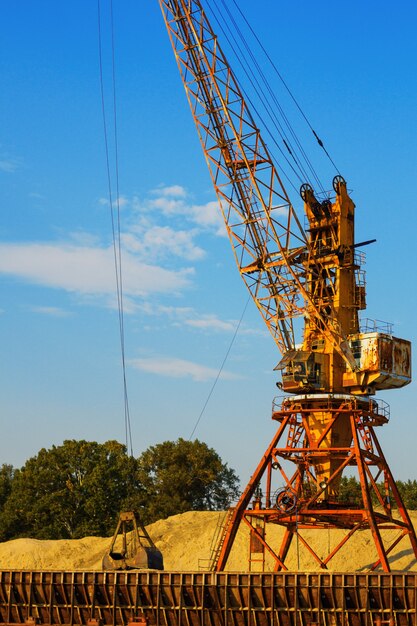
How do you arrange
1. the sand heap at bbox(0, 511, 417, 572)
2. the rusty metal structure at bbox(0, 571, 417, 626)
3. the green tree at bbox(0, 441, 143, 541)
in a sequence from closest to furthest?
the rusty metal structure at bbox(0, 571, 417, 626) → the sand heap at bbox(0, 511, 417, 572) → the green tree at bbox(0, 441, 143, 541)

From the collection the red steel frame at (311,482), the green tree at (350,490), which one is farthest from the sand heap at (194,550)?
the green tree at (350,490)

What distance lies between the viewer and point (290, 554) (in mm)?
63812

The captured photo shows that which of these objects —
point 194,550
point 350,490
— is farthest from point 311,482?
point 350,490

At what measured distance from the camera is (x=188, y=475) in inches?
4117

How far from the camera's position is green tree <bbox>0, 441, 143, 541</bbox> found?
95.6 m

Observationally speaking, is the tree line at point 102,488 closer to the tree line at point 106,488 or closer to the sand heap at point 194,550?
the tree line at point 106,488

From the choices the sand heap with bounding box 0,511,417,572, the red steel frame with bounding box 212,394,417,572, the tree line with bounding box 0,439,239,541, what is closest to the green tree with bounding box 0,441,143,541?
the tree line with bounding box 0,439,239,541

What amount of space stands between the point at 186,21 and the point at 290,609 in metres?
38.5

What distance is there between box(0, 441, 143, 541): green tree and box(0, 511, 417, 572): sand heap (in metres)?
18.0

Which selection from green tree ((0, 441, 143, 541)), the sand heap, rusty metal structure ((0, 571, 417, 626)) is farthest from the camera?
green tree ((0, 441, 143, 541))

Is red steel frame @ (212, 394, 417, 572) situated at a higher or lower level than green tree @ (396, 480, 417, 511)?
higher

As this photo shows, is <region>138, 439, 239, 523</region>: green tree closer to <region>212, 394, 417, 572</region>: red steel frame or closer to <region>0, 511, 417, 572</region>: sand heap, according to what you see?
<region>0, 511, 417, 572</region>: sand heap

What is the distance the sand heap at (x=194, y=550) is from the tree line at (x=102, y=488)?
57.5 ft

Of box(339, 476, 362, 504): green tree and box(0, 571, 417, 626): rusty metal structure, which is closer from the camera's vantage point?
box(0, 571, 417, 626): rusty metal structure
